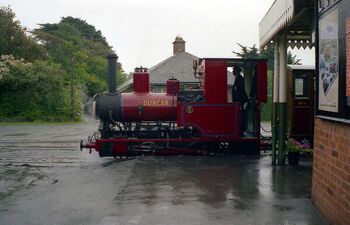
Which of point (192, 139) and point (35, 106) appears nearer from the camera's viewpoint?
point (192, 139)

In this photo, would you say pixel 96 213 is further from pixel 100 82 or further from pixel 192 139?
pixel 100 82

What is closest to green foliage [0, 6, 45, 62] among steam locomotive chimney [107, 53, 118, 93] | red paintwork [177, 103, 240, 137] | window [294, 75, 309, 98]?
steam locomotive chimney [107, 53, 118, 93]

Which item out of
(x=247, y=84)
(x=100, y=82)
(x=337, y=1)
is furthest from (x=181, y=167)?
(x=100, y=82)

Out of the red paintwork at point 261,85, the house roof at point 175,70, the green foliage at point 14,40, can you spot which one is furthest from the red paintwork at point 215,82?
the green foliage at point 14,40

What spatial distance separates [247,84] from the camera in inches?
479

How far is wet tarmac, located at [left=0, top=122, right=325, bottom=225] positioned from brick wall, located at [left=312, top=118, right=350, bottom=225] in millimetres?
344

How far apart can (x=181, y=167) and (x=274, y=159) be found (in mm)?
2238

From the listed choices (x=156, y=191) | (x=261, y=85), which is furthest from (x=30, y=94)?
(x=156, y=191)

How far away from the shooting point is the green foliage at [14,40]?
115ft

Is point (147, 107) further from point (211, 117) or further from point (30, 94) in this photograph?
point (30, 94)

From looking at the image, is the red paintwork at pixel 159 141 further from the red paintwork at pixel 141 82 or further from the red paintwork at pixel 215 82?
the red paintwork at pixel 141 82

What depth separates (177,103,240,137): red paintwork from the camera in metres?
11.2

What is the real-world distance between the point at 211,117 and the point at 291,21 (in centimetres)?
443

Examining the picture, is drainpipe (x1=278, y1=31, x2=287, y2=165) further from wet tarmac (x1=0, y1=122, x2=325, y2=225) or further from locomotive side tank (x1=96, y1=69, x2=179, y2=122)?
locomotive side tank (x1=96, y1=69, x2=179, y2=122)
